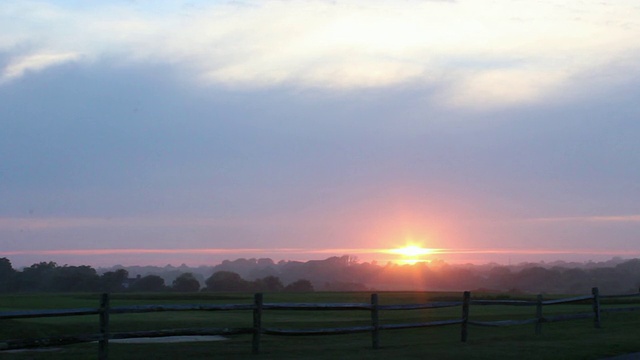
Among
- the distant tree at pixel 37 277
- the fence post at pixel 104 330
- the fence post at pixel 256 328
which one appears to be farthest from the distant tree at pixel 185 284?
the fence post at pixel 104 330

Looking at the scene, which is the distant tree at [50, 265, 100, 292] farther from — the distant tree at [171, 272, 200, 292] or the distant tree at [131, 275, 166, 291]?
the distant tree at [171, 272, 200, 292]

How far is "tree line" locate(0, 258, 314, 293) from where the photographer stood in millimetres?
92750

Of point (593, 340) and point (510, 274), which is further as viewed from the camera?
point (510, 274)

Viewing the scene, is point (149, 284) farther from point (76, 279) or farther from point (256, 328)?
point (256, 328)

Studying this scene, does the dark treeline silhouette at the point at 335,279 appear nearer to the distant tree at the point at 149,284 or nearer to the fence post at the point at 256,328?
the distant tree at the point at 149,284

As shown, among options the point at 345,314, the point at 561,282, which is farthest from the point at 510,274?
the point at 345,314

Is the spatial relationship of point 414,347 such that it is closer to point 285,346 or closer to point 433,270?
point 285,346

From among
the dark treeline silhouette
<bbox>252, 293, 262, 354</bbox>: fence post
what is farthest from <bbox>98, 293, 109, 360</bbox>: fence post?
the dark treeline silhouette

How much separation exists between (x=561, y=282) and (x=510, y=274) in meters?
14.0

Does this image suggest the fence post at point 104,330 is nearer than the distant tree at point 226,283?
Yes

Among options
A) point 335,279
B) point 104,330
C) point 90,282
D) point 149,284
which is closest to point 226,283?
point 149,284

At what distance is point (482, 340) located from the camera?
24.9 m

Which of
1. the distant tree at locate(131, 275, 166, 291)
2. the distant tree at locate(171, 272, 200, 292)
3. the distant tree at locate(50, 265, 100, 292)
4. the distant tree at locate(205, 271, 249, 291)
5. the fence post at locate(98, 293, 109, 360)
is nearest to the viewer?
the fence post at locate(98, 293, 109, 360)

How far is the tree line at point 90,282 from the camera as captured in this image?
92.8 metres
